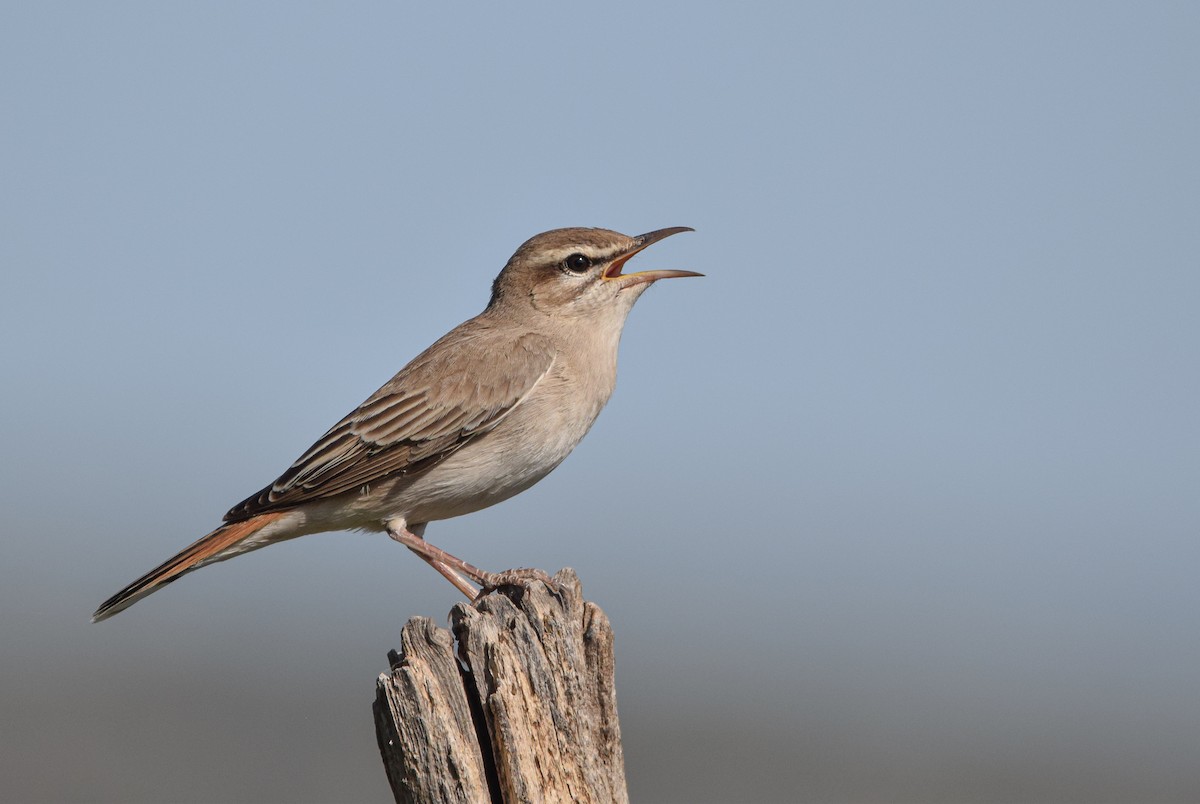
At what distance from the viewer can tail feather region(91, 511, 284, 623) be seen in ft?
26.5

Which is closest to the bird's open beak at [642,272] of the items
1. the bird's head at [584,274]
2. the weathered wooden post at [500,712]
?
the bird's head at [584,274]

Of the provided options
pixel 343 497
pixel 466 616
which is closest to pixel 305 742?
pixel 343 497

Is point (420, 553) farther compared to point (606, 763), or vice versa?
point (420, 553)

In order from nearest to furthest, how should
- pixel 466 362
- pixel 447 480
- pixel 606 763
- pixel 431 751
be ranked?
pixel 431 751 → pixel 606 763 → pixel 447 480 → pixel 466 362

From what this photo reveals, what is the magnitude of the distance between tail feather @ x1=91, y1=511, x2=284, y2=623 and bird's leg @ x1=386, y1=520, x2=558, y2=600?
944mm

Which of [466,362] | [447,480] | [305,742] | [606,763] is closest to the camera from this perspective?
[606,763]

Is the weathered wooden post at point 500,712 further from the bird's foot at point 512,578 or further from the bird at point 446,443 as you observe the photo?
the bird at point 446,443

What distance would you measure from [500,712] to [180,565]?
11.8ft

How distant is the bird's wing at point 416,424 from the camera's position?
849 centimetres

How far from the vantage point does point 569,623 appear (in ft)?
19.1

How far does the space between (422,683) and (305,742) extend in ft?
39.0

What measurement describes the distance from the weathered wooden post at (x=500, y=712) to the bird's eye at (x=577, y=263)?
4.04 meters

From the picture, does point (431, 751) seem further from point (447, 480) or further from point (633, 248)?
point (633, 248)

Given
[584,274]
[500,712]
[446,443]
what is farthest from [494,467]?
[500,712]
